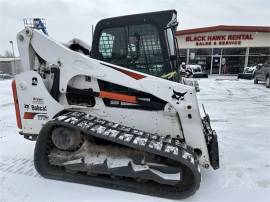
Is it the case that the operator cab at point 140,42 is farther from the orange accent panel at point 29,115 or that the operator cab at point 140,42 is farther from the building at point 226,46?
the building at point 226,46

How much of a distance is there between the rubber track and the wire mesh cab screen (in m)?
0.91

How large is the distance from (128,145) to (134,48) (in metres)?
1.39

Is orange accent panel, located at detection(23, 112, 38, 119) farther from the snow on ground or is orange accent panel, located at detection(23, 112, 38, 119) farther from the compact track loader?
the snow on ground

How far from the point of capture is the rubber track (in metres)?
2.84

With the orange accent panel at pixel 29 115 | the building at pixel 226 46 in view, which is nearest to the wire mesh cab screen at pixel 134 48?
the orange accent panel at pixel 29 115

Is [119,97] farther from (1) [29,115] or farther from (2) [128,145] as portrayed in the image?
(1) [29,115]

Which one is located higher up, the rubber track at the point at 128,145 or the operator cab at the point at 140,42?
the operator cab at the point at 140,42

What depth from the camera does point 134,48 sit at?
3.44m

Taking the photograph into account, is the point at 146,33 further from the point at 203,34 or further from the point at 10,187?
the point at 203,34

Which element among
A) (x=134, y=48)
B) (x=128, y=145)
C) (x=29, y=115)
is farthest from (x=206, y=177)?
(x=29, y=115)

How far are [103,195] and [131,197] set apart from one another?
0.34 meters

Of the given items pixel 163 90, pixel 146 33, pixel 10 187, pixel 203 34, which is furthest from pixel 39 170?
pixel 203 34

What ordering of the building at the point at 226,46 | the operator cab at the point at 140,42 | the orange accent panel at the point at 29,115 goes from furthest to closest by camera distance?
the building at the point at 226,46 < the orange accent panel at the point at 29,115 < the operator cab at the point at 140,42

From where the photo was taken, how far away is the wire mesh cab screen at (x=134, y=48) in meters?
3.37
